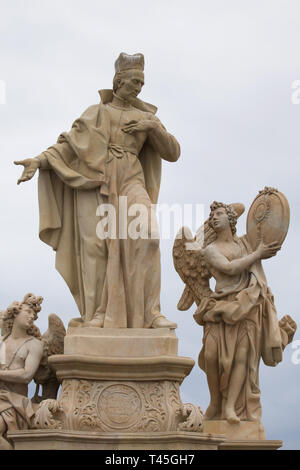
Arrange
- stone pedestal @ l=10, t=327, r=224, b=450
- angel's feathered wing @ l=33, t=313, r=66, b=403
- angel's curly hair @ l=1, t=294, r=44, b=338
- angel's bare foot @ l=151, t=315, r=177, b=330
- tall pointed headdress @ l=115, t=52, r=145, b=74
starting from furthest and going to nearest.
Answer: tall pointed headdress @ l=115, t=52, r=145, b=74 → angel's feathered wing @ l=33, t=313, r=66, b=403 → angel's curly hair @ l=1, t=294, r=44, b=338 → angel's bare foot @ l=151, t=315, r=177, b=330 → stone pedestal @ l=10, t=327, r=224, b=450

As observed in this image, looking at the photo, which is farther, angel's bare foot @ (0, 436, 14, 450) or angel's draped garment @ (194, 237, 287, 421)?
angel's draped garment @ (194, 237, 287, 421)

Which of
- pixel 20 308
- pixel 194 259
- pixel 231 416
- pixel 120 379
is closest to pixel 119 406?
pixel 120 379

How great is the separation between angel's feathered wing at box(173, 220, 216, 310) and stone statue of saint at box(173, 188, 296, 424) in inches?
0.5

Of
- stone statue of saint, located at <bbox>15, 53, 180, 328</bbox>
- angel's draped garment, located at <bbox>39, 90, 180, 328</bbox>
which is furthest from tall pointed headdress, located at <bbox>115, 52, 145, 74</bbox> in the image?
angel's draped garment, located at <bbox>39, 90, 180, 328</bbox>

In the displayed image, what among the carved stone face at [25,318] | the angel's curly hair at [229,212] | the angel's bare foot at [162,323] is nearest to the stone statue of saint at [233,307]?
the angel's curly hair at [229,212]

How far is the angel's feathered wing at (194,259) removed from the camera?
13.1 metres

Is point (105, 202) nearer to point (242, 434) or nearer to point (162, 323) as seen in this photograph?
point (162, 323)

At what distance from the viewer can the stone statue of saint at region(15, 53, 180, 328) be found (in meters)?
11.9

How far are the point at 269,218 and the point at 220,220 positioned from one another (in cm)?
59

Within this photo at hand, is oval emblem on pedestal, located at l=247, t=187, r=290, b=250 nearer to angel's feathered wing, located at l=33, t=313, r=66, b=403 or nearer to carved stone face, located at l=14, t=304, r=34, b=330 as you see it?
angel's feathered wing, located at l=33, t=313, r=66, b=403

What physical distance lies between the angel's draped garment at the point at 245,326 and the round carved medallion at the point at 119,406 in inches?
69.5

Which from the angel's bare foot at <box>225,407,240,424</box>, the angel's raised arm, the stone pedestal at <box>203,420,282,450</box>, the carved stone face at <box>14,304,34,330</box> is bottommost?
the stone pedestal at <box>203,420,282,450</box>

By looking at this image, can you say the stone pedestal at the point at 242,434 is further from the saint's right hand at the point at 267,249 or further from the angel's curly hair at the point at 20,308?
the angel's curly hair at the point at 20,308

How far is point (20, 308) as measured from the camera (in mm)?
12023
